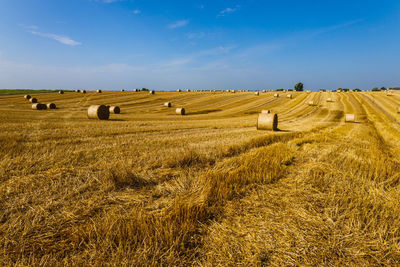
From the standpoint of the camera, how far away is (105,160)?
5551mm

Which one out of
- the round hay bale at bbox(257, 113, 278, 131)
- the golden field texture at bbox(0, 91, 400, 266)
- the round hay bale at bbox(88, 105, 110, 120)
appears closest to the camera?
the golden field texture at bbox(0, 91, 400, 266)

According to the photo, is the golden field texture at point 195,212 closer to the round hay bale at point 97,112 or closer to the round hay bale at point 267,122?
the round hay bale at point 267,122

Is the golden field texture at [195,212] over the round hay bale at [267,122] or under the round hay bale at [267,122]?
under

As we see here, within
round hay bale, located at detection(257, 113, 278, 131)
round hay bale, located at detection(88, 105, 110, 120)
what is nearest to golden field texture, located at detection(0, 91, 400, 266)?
round hay bale, located at detection(257, 113, 278, 131)

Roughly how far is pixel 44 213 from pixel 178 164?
303cm

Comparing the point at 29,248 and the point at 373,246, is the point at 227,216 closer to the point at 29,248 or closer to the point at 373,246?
the point at 373,246

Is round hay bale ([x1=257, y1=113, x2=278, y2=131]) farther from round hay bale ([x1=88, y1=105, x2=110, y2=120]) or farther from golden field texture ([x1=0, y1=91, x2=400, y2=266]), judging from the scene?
round hay bale ([x1=88, y1=105, x2=110, y2=120])

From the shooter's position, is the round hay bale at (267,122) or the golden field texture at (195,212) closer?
the golden field texture at (195,212)

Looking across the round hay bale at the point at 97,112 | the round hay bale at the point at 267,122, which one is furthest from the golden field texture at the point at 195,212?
the round hay bale at the point at 97,112

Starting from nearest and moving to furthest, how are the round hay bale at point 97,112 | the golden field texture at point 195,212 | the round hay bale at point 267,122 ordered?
the golden field texture at point 195,212, the round hay bale at point 267,122, the round hay bale at point 97,112

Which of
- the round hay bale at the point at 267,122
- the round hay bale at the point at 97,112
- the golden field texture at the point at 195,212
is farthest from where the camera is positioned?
the round hay bale at the point at 97,112

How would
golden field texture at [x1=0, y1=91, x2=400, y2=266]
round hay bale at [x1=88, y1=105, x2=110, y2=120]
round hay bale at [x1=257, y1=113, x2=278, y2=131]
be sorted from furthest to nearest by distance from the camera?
round hay bale at [x1=88, y1=105, x2=110, y2=120]
round hay bale at [x1=257, y1=113, x2=278, y2=131]
golden field texture at [x1=0, y1=91, x2=400, y2=266]

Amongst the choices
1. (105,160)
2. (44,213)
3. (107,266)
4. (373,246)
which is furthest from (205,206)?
(105,160)

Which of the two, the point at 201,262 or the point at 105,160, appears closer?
the point at 201,262
